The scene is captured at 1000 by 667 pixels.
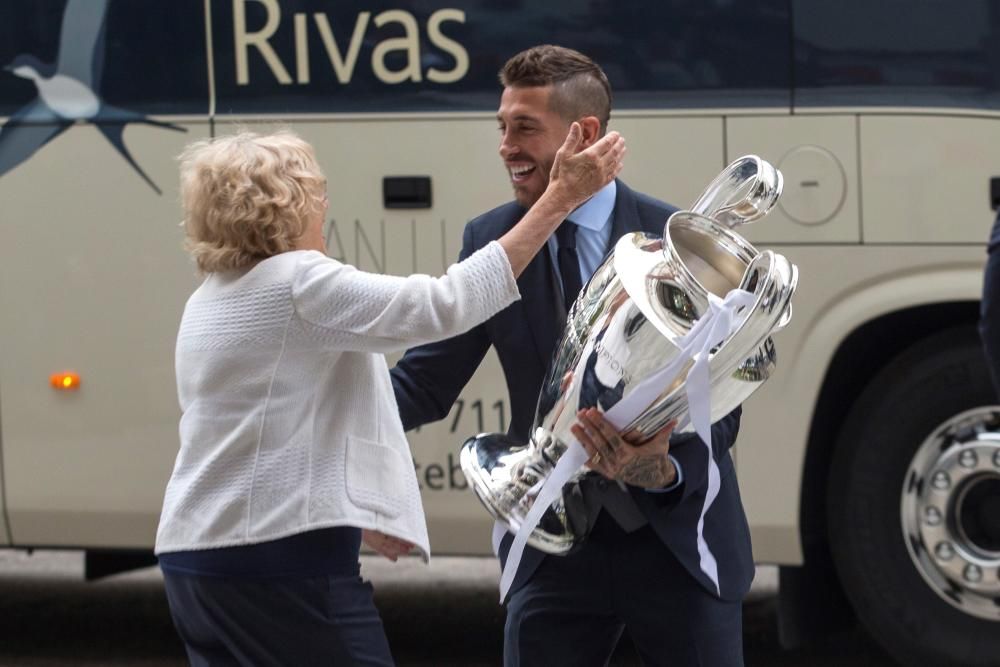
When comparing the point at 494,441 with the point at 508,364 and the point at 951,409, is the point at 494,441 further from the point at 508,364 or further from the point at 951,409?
the point at 951,409

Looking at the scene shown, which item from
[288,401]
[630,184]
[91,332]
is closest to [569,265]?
[288,401]

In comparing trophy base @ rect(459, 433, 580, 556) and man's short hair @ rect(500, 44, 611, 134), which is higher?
man's short hair @ rect(500, 44, 611, 134)

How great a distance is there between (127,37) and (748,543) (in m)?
3.38

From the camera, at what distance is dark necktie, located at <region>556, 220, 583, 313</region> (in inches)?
126

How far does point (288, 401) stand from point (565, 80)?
0.81 metres

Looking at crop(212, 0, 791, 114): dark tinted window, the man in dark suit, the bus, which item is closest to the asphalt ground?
the bus

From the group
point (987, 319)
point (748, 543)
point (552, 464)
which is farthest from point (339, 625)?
point (987, 319)

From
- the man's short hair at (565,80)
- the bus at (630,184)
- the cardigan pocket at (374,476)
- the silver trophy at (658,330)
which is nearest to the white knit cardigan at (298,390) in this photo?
the cardigan pocket at (374,476)

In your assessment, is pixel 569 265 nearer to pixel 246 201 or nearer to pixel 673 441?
pixel 673 441

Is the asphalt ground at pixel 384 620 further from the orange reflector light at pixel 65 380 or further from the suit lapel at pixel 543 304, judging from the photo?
the suit lapel at pixel 543 304

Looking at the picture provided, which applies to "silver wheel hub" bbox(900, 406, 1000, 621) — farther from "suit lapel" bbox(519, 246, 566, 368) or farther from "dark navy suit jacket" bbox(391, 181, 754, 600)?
"suit lapel" bbox(519, 246, 566, 368)

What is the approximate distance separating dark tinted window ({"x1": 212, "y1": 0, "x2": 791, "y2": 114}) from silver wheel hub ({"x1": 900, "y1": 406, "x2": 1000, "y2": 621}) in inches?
46.2

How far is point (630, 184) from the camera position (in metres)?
5.42

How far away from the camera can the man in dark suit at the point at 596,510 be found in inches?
121
